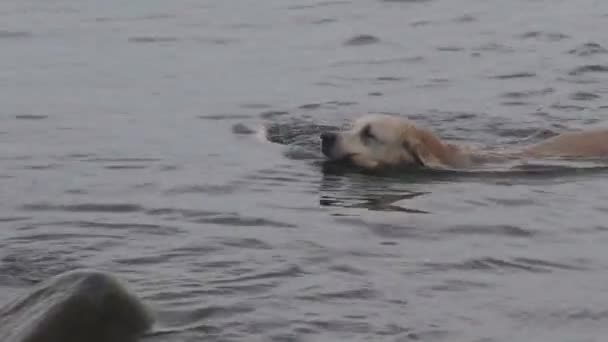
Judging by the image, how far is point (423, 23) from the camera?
1572 cm

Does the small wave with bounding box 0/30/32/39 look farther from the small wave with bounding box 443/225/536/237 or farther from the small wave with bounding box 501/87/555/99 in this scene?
the small wave with bounding box 443/225/536/237

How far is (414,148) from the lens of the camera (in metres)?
8.72

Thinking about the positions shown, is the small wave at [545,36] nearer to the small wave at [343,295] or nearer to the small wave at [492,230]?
the small wave at [492,230]

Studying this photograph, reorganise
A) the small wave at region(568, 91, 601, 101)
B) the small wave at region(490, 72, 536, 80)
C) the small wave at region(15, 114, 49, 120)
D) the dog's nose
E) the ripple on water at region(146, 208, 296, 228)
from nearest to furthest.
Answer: the ripple on water at region(146, 208, 296, 228) < the dog's nose < the small wave at region(15, 114, 49, 120) < the small wave at region(568, 91, 601, 101) < the small wave at region(490, 72, 536, 80)

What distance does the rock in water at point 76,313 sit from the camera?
4492 mm

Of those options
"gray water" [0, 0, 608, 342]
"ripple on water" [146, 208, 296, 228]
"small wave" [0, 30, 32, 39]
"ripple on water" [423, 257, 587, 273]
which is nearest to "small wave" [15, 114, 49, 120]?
"gray water" [0, 0, 608, 342]

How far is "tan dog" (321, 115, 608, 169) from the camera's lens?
340 inches

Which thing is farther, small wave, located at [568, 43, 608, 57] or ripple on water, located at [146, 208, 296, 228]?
small wave, located at [568, 43, 608, 57]

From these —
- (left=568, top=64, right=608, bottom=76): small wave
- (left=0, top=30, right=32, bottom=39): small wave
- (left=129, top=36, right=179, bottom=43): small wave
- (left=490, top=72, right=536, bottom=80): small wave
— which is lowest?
(left=490, top=72, right=536, bottom=80): small wave

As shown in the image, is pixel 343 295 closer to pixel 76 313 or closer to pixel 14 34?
pixel 76 313

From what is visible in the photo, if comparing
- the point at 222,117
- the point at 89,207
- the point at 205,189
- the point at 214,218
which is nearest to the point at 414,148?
the point at 205,189

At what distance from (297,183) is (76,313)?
3660mm

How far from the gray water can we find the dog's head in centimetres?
24

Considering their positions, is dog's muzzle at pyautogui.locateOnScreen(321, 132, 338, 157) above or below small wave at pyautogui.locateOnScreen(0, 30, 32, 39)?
below
